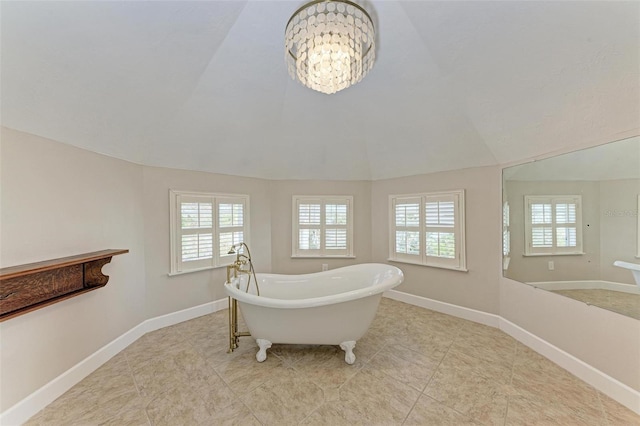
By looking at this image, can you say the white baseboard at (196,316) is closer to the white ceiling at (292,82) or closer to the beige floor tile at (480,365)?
the beige floor tile at (480,365)

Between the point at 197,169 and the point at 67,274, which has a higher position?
the point at 197,169

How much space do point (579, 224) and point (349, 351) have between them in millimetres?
2356

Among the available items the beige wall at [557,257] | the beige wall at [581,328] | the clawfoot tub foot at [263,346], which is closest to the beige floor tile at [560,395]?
the beige wall at [581,328]

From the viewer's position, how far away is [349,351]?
212cm

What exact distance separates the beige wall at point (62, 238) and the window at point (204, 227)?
0.40m

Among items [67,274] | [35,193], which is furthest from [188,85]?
[67,274]

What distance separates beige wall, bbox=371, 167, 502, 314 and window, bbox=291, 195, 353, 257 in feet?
3.55

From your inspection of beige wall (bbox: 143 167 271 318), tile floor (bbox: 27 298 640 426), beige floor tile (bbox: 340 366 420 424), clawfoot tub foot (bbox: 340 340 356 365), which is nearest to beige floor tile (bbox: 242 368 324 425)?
tile floor (bbox: 27 298 640 426)

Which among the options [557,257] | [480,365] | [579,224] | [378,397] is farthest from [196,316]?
[579,224]

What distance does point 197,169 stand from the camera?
3.06 metres

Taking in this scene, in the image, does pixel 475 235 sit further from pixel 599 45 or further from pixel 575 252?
pixel 599 45

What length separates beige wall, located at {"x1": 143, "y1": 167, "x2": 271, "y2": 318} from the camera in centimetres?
274

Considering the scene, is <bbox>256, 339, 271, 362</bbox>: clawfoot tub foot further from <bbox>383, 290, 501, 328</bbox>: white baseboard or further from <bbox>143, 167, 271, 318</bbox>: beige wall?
<bbox>383, 290, 501, 328</bbox>: white baseboard

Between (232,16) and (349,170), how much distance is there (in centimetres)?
241
